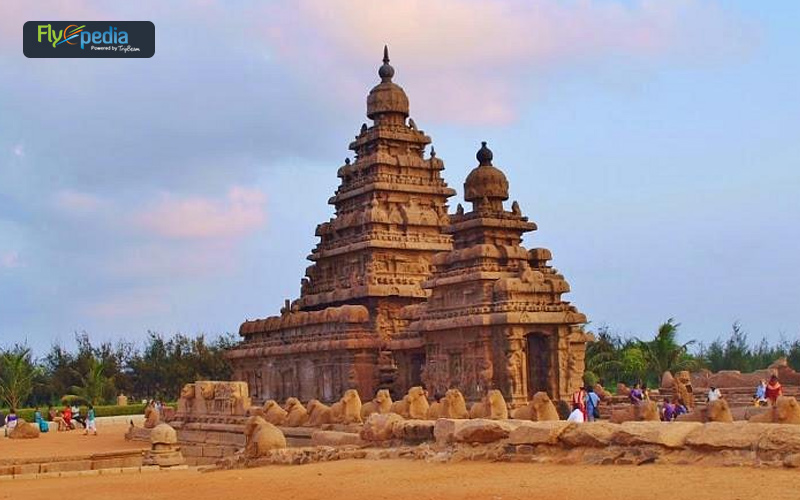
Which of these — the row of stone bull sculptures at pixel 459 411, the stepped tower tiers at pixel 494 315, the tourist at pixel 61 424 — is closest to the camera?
the row of stone bull sculptures at pixel 459 411

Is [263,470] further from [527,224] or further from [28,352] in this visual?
[28,352]

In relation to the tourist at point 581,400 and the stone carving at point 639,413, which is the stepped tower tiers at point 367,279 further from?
the stone carving at point 639,413

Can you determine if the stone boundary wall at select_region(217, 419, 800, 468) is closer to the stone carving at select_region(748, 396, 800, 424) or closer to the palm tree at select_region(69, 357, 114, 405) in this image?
the stone carving at select_region(748, 396, 800, 424)

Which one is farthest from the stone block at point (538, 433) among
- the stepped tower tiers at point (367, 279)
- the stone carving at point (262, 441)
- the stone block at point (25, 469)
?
the stepped tower tiers at point (367, 279)

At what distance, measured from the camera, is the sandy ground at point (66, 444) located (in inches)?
1213

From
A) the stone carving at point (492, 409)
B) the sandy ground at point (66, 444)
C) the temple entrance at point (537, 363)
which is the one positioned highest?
the temple entrance at point (537, 363)

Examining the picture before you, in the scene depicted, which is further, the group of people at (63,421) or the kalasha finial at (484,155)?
the group of people at (63,421)

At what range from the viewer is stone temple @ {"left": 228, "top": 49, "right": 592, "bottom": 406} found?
2978cm

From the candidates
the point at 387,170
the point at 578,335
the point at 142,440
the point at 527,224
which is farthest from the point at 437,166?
the point at 142,440

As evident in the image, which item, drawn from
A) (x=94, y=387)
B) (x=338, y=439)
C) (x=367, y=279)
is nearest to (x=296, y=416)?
(x=338, y=439)

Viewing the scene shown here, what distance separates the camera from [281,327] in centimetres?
3825

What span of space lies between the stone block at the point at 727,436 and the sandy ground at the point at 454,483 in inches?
16.8

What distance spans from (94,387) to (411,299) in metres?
24.8

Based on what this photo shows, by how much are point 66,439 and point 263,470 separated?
2360cm
